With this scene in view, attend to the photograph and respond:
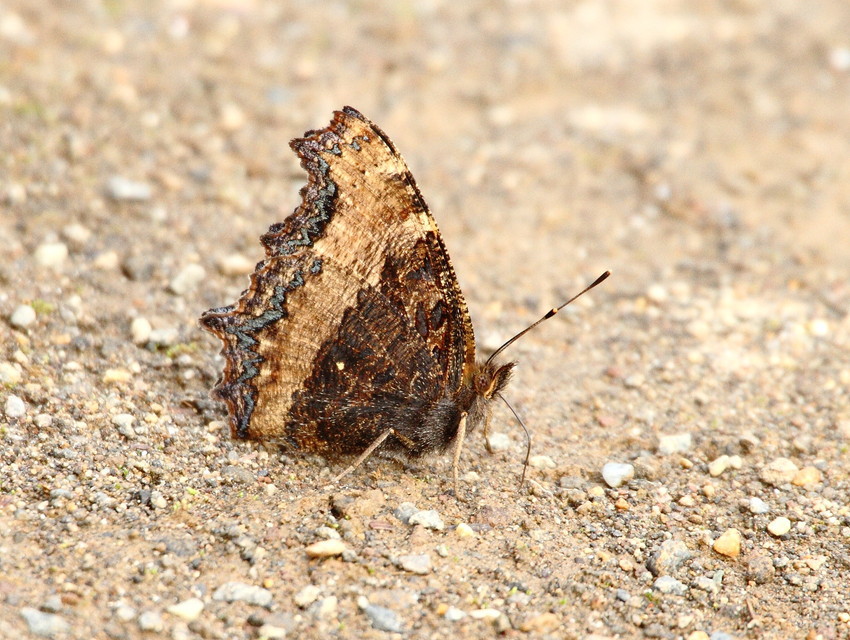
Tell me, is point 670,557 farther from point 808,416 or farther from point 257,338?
point 257,338

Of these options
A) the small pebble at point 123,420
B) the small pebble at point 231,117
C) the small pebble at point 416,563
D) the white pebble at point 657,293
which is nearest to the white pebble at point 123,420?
the small pebble at point 123,420

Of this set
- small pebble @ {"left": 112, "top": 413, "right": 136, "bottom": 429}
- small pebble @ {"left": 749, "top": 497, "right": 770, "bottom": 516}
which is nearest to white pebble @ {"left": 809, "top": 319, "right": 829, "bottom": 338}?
small pebble @ {"left": 749, "top": 497, "right": 770, "bottom": 516}

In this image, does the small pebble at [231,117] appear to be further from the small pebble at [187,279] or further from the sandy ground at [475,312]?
the small pebble at [187,279]

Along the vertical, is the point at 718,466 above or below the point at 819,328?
below

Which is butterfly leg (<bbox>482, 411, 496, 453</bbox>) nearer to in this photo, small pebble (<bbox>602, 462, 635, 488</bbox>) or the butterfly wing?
the butterfly wing

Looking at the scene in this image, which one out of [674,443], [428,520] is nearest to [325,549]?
[428,520]

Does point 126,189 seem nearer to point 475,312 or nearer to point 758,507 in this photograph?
point 475,312
